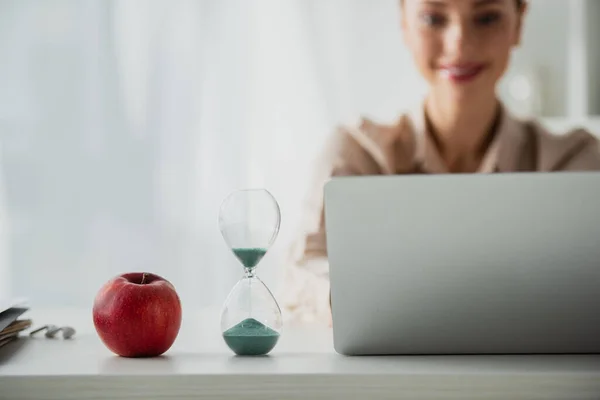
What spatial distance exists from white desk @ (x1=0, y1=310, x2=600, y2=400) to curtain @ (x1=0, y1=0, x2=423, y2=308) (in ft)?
8.03

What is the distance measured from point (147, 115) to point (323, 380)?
2.64m

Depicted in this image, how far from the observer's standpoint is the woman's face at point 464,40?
2.01m

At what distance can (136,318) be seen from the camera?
3.42 ft

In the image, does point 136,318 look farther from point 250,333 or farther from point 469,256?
point 469,256

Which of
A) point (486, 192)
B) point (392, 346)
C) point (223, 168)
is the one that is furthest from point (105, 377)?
point (223, 168)

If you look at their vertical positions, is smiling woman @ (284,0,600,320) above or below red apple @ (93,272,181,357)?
above

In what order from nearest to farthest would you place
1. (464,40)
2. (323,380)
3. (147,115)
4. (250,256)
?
(323,380) → (250,256) → (464,40) → (147,115)

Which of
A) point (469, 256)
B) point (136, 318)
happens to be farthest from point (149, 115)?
point (469, 256)

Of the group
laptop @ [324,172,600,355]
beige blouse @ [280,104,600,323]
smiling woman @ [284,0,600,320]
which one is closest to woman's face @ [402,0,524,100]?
smiling woman @ [284,0,600,320]

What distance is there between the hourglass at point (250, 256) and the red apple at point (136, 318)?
3.1 inches

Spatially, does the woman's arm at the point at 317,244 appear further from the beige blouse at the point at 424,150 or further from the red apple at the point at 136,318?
the red apple at the point at 136,318

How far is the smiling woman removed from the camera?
6.66ft

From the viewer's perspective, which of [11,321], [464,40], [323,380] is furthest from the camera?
[464,40]

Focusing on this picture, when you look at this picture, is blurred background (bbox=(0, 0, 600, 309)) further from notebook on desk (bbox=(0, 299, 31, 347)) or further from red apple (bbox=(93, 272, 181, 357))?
red apple (bbox=(93, 272, 181, 357))
